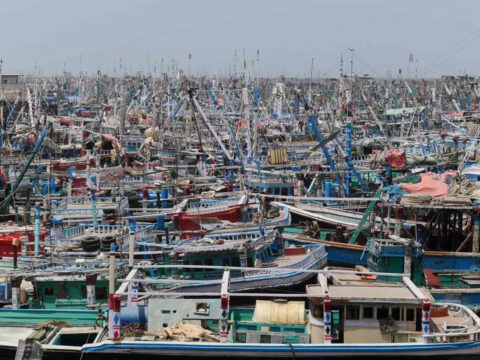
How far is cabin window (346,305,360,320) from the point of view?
1595cm


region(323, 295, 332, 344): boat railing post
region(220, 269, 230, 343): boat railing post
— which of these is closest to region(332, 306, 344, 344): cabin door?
region(323, 295, 332, 344): boat railing post

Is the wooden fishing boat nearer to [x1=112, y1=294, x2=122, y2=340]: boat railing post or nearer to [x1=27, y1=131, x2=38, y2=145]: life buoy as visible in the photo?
[x1=112, y1=294, x2=122, y2=340]: boat railing post

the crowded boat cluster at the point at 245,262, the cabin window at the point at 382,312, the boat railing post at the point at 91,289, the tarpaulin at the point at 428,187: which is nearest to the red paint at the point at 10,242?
the crowded boat cluster at the point at 245,262

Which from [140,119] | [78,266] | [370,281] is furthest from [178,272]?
[140,119]

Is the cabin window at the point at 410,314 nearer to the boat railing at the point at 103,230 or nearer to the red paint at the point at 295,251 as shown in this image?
the red paint at the point at 295,251

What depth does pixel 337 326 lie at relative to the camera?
16.2 meters

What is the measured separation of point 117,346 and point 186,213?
1227 centimetres

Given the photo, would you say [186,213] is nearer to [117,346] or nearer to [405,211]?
[405,211]

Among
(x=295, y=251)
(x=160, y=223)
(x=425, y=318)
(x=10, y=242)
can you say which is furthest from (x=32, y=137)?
(x=425, y=318)

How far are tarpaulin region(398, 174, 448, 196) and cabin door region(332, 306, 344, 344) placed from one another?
8328mm

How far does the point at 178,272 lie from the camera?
792 inches

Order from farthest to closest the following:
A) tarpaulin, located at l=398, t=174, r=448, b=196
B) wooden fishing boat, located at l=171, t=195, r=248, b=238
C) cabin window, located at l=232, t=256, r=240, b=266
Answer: wooden fishing boat, located at l=171, t=195, r=248, b=238, tarpaulin, located at l=398, t=174, r=448, b=196, cabin window, located at l=232, t=256, r=240, b=266

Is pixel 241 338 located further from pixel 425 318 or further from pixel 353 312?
pixel 425 318

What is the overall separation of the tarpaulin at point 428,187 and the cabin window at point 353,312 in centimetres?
831
